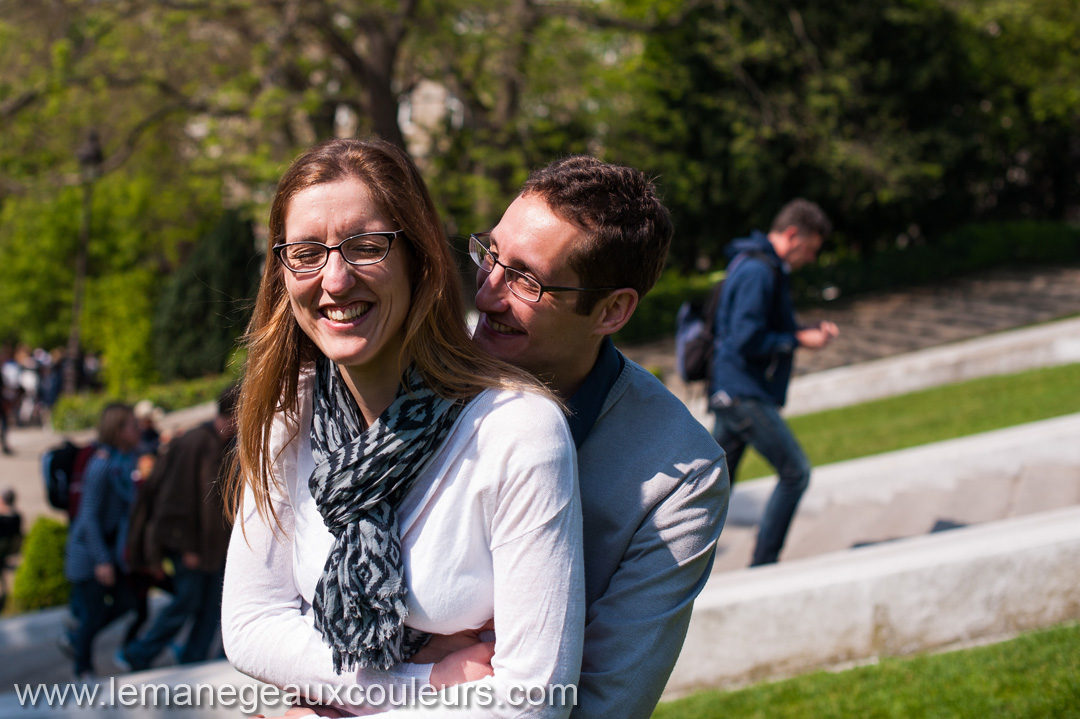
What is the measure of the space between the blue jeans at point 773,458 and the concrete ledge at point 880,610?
845mm

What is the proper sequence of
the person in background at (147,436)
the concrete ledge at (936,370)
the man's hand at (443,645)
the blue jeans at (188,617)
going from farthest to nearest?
the concrete ledge at (936,370) < the person in background at (147,436) < the blue jeans at (188,617) < the man's hand at (443,645)

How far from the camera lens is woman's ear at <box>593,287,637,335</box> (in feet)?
6.23

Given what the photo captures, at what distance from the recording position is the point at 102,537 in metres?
6.24

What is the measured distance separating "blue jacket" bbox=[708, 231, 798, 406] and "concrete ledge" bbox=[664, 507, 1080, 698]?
4.19 feet

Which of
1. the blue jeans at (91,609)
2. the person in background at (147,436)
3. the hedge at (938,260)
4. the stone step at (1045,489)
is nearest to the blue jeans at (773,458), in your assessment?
the stone step at (1045,489)

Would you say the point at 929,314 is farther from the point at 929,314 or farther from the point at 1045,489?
the point at 1045,489

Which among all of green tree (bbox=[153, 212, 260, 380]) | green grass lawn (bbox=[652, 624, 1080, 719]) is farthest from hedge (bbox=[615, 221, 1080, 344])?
green grass lawn (bbox=[652, 624, 1080, 719])

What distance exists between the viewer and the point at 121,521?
6.41 m

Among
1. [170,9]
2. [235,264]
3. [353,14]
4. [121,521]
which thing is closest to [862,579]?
[121,521]

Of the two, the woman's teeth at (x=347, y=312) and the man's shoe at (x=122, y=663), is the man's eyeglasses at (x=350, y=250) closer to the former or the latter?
the woman's teeth at (x=347, y=312)

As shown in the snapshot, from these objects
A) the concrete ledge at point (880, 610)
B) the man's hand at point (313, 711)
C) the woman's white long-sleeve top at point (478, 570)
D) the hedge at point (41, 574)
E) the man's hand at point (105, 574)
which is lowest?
the hedge at point (41, 574)

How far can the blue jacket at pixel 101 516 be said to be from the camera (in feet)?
20.4

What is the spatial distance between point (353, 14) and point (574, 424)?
1406cm

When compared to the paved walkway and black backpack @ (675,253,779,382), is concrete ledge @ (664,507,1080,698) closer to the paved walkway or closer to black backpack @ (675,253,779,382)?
black backpack @ (675,253,779,382)
